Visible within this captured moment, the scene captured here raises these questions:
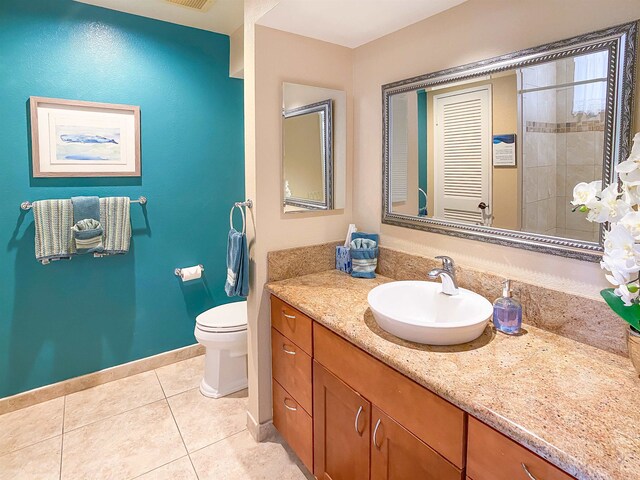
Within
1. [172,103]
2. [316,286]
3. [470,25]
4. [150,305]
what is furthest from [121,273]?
[470,25]

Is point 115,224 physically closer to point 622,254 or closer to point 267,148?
point 267,148

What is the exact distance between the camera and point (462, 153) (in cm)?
159

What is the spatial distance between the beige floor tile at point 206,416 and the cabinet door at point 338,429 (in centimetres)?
70

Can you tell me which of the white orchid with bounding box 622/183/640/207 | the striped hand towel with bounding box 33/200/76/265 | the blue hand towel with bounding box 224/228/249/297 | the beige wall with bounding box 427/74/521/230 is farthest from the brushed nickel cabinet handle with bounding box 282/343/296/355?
the striped hand towel with bounding box 33/200/76/265

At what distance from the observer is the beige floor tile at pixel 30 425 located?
2049mm

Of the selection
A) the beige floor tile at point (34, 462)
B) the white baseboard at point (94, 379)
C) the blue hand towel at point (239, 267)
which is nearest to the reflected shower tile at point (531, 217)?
the blue hand towel at point (239, 267)

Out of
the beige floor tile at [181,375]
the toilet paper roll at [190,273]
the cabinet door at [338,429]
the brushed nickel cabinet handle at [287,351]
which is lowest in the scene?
the beige floor tile at [181,375]

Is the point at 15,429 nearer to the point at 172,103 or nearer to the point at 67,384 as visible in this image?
the point at 67,384

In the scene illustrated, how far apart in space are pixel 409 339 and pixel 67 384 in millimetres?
2298

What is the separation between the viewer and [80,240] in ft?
7.45

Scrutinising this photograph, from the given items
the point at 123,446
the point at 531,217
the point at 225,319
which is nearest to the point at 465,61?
the point at 531,217

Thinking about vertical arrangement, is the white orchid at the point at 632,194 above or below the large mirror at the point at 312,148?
below

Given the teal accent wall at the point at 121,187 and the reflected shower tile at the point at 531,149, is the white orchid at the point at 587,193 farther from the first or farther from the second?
the teal accent wall at the point at 121,187

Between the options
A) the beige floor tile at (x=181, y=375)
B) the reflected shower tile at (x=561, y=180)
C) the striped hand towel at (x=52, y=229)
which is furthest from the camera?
the beige floor tile at (x=181, y=375)
